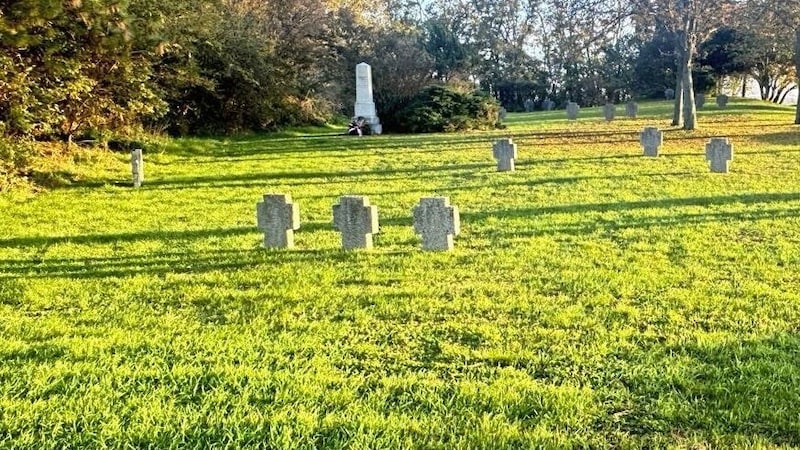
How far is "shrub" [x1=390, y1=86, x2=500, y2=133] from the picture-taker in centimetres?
2612

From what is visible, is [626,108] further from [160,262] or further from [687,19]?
[160,262]

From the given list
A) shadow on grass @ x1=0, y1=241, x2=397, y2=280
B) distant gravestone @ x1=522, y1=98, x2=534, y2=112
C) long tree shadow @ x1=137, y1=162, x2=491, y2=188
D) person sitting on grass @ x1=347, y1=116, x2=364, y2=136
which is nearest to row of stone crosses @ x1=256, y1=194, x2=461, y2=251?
shadow on grass @ x1=0, y1=241, x2=397, y2=280

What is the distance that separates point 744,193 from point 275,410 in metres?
9.08

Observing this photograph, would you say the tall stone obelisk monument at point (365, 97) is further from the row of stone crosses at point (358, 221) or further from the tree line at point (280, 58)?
the row of stone crosses at point (358, 221)

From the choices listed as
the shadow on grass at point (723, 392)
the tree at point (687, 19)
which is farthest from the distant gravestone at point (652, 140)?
the shadow on grass at point (723, 392)

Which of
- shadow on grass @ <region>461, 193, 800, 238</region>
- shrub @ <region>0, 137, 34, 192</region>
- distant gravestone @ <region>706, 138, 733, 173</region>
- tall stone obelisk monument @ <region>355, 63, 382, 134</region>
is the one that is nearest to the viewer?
shadow on grass @ <region>461, 193, 800, 238</region>

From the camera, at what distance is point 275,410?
126 inches

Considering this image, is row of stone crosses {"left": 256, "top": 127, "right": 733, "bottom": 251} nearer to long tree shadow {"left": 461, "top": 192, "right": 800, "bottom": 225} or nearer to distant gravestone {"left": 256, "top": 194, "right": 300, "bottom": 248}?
distant gravestone {"left": 256, "top": 194, "right": 300, "bottom": 248}

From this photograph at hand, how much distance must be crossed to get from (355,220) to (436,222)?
2.87 ft

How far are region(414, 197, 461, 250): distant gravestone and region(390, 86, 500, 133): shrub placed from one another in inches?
775

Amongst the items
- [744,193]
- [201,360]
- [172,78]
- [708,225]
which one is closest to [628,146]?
[744,193]

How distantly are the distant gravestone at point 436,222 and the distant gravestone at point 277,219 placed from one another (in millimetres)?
1379

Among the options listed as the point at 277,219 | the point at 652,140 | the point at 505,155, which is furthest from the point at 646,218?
the point at 652,140

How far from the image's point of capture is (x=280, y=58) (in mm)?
27500
